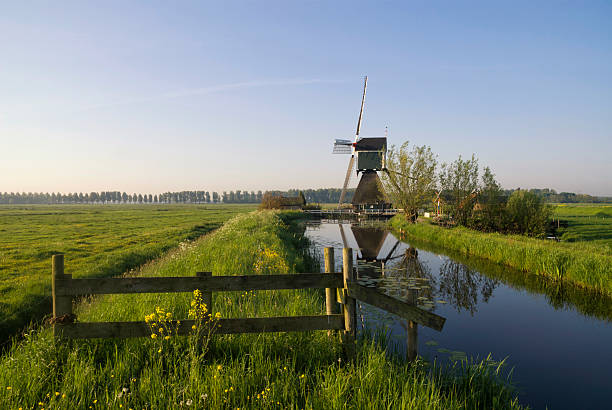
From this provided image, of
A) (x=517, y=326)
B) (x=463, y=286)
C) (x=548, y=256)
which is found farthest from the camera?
(x=548, y=256)

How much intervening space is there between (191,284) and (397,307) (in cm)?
304

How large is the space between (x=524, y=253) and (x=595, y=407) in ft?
37.5

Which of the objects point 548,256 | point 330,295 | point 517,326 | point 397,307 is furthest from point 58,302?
point 548,256

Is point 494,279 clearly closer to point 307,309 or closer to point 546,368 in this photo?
point 546,368

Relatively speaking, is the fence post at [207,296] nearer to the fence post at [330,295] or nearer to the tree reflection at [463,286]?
the fence post at [330,295]

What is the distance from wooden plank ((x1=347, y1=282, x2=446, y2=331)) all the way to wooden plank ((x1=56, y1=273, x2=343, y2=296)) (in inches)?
13.2

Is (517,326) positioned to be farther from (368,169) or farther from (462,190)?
(368,169)

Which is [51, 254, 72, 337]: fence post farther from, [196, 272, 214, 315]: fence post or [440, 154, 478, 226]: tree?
[440, 154, 478, 226]: tree

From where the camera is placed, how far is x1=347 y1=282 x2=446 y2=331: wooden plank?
464cm

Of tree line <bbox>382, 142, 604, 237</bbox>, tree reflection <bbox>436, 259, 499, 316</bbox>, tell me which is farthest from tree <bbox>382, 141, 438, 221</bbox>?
tree reflection <bbox>436, 259, 499, 316</bbox>

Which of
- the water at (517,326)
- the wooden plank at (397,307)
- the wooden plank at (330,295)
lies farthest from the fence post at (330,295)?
the water at (517,326)

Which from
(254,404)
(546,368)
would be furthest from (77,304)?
(546,368)

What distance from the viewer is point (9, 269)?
48.5ft

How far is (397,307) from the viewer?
191 inches
